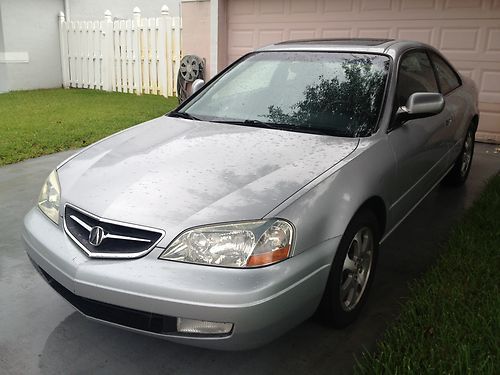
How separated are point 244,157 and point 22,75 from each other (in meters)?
12.1

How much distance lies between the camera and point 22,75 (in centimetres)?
1292

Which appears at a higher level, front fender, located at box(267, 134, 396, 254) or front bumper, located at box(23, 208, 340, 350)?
front fender, located at box(267, 134, 396, 254)

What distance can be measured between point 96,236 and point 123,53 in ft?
36.9

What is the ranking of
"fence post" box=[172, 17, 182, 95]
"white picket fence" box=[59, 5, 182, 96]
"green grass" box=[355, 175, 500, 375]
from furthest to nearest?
"white picket fence" box=[59, 5, 182, 96], "fence post" box=[172, 17, 182, 95], "green grass" box=[355, 175, 500, 375]

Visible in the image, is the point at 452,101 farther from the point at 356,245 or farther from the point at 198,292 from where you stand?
the point at 198,292

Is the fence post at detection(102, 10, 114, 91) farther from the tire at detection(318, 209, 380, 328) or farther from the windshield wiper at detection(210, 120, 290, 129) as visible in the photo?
the tire at detection(318, 209, 380, 328)

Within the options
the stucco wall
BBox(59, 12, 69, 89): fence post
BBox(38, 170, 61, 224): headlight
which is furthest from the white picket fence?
BBox(38, 170, 61, 224): headlight

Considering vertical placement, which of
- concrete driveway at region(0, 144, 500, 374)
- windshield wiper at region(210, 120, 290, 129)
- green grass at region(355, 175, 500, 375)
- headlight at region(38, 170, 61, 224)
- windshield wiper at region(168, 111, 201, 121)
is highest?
windshield wiper at region(210, 120, 290, 129)

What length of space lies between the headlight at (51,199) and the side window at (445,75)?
3.27 m

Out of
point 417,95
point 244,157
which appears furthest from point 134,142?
point 417,95

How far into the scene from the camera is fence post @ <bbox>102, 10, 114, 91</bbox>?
12.7m

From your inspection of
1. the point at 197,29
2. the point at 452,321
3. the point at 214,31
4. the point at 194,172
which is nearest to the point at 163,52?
the point at 197,29

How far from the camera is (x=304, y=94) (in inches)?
132

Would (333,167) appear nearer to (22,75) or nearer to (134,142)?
(134,142)
